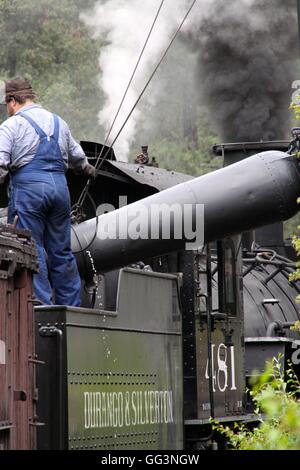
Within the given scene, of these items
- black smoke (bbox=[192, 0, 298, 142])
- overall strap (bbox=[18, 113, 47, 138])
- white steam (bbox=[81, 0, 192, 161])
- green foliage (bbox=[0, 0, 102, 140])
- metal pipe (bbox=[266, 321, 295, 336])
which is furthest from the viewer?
green foliage (bbox=[0, 0, 102, 140])

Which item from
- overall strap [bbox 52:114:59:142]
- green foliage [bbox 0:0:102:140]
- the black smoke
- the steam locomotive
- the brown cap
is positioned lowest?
the steam locomotive

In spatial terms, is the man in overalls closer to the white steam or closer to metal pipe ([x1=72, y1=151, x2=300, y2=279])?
metal pipe ([x1=72, y1=151, x2=300, y2=279])

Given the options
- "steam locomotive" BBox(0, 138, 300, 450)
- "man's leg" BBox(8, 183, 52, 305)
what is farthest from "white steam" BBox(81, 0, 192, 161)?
"man's leg" BBox(8, 183, 52, 305)

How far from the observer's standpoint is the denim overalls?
22.4ft

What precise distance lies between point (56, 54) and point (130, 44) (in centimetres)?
951

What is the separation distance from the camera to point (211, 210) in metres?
7.51

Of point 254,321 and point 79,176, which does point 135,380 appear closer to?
point 79,176

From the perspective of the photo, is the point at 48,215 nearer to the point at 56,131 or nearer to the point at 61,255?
the point at 61,255

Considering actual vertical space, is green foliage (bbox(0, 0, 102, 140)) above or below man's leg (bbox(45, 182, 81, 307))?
above

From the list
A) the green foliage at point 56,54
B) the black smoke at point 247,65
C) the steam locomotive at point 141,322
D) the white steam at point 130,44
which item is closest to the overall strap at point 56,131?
the steam locomotive at point 141,322

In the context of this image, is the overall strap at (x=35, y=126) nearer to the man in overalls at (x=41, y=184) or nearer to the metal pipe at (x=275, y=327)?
the man in overalls at (x=41, y=184)

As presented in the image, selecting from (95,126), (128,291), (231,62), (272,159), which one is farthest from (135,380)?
(95,126)

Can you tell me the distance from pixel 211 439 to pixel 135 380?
6.40 ft

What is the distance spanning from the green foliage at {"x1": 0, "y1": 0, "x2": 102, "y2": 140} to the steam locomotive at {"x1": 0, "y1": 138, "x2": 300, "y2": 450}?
20347 millimetres
